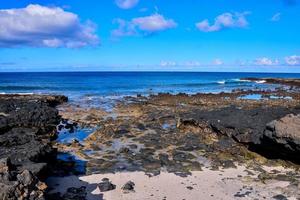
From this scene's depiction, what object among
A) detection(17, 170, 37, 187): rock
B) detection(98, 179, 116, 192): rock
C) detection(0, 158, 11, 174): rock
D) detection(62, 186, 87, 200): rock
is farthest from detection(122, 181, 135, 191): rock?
detection(0, 158, 11, 174): rock

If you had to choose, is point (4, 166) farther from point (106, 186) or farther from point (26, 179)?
point (106, 186)

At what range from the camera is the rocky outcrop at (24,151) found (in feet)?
30.1

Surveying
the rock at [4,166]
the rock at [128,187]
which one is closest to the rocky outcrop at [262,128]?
the rock at [128,187]

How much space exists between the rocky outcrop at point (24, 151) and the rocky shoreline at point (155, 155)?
0.08 ft

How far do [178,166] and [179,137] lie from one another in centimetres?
546

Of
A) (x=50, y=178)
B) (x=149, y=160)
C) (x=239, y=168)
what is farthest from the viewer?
(x=149, y=160)

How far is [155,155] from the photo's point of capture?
17.2m

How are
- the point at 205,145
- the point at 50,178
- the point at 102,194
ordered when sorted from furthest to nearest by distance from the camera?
the point at 205,145 < the point at 50,178 < the point at 102,194

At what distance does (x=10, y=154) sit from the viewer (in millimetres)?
12680

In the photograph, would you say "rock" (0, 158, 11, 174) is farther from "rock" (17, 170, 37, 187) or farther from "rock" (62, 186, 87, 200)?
"rock" (62, 186, 87, 200)

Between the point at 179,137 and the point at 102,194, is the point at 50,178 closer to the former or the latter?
the point at 102,194

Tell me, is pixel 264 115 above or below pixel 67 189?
above

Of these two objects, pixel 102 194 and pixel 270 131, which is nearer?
pixel 102 194

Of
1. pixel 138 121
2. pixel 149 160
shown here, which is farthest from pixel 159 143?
pixel 138 121
